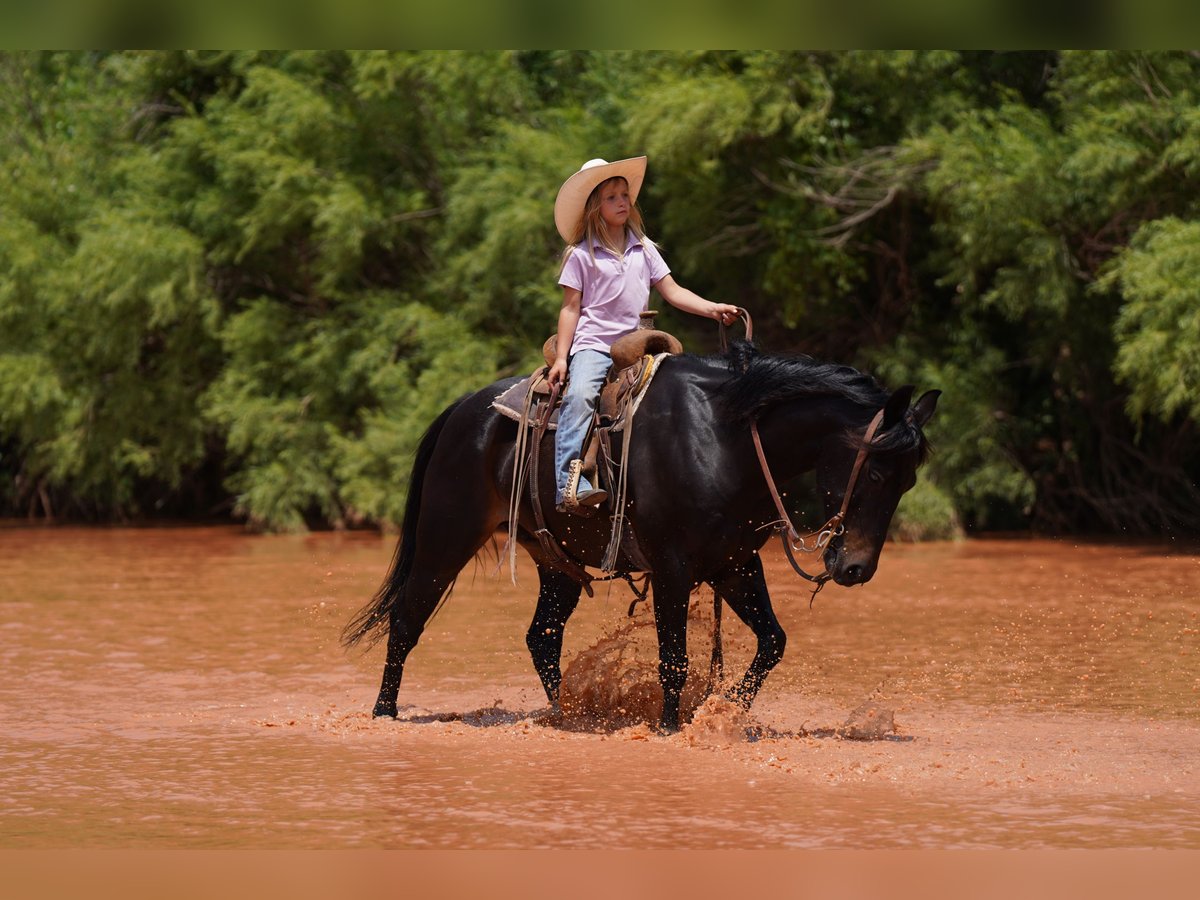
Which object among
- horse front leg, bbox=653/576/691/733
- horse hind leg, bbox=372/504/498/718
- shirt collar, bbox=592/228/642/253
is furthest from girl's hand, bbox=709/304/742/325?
horse hind leg, bbox=372/504/498/718

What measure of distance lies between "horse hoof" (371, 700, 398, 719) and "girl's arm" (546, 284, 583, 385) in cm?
178

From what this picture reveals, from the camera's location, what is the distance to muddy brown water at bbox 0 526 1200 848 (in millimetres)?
5367

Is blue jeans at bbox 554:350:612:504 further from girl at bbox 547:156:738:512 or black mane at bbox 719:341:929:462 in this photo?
black mane at bbox 719:341:929:462

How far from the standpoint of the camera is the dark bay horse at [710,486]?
650cm

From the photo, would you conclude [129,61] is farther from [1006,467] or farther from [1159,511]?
[1159,511]

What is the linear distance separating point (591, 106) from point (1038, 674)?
1288cm

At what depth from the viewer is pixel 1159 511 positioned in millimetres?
17578

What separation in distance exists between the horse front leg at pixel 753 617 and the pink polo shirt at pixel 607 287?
4.00 ft

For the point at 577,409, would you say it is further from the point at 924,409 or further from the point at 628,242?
the point at 924,409

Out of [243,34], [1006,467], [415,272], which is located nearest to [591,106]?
[415,272]

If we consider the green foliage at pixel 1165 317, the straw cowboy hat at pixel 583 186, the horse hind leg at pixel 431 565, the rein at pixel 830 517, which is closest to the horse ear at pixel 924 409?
the rein at pixel 830 517

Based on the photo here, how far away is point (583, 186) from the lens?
7.16 m

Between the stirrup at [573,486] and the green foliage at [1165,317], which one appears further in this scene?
the green foliage at [1165,317]

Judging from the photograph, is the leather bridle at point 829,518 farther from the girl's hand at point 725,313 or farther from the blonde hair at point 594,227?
the blonde hair at point 594,227
